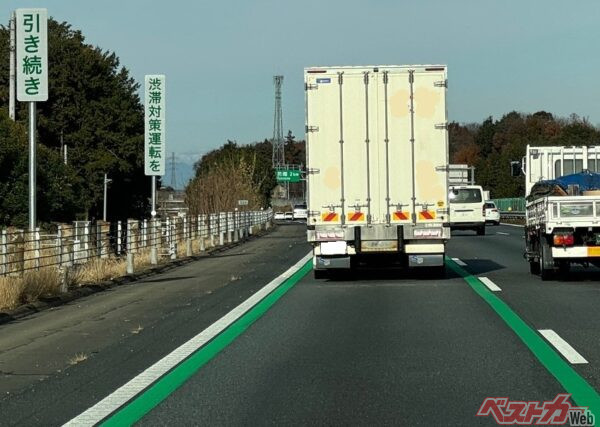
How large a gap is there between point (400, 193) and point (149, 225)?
40.2 feet

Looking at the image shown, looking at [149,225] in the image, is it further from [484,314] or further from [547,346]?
[547,346]

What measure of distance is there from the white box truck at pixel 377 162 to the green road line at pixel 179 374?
4.33 m

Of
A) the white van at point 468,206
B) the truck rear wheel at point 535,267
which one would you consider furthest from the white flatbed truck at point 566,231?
the white van at point 468,206

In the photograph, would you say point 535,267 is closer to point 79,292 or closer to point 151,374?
point 79,292

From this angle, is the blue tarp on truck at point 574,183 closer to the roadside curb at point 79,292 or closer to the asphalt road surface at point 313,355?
the asphalt road surface at point 313,355

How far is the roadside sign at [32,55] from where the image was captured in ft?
65.2

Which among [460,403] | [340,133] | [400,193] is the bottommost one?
[460,403]

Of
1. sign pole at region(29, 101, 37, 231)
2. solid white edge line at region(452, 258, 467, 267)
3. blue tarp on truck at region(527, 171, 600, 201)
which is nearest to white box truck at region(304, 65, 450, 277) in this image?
blue tarp on truck at region(527, 171, 600, 201)

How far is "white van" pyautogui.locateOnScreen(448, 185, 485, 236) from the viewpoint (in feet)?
143

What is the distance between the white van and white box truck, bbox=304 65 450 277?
2494cm

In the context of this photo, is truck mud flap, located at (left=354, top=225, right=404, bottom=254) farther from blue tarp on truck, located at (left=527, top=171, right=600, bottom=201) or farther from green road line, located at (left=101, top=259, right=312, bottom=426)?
green road line, located at (left=101, top=259, right=312, bottom=426)

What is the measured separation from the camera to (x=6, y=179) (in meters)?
45.3

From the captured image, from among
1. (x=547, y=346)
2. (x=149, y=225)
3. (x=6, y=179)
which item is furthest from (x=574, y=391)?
(x=6, y=179)

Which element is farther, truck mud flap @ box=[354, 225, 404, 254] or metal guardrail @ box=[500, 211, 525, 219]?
metal guardrail @ box=[500, 211, 525, 219]
